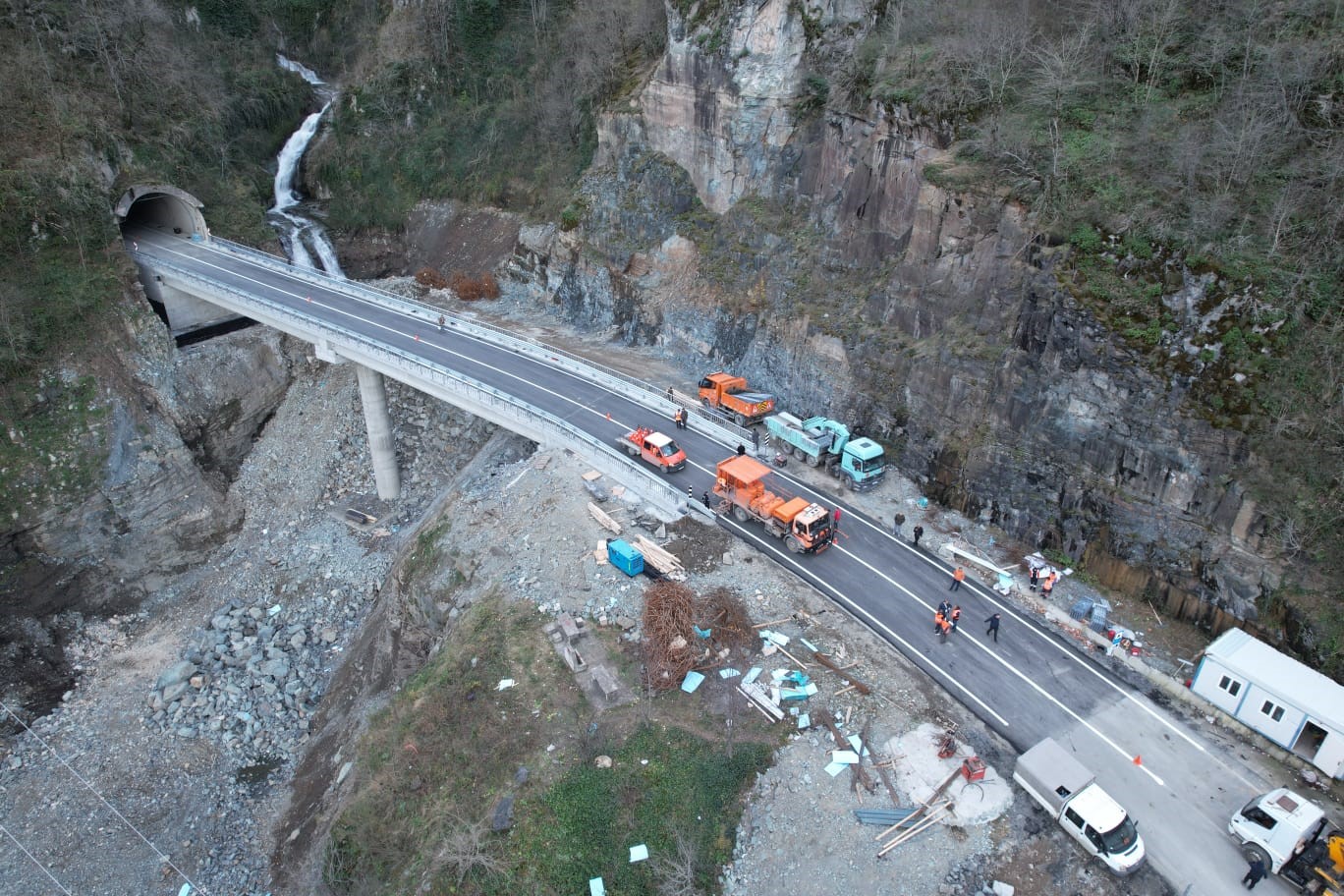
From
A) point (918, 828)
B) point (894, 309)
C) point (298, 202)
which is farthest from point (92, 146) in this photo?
point (918, 828)

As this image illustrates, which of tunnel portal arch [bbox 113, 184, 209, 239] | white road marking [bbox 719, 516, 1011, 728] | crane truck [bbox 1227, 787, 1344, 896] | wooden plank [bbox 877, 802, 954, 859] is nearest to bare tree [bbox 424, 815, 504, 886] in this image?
wooden plank [bbox 877, 802, 954, 859]

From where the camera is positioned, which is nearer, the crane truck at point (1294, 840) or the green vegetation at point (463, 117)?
the crane truck at point (1294, 840)

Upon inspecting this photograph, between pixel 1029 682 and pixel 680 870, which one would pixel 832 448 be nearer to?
pixel 1029 682

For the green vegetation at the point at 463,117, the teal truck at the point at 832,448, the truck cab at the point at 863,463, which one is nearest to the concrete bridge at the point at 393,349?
the teal truck at the point at 832,448

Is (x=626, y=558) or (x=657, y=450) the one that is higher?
(x=657, y=450)

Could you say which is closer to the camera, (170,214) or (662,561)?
(662,561)

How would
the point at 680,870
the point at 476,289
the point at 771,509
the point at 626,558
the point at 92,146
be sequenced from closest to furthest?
the point at 680,870 < the point at 626,558 < the point at 771,509 < the point at 92,146 < the point at 476,289

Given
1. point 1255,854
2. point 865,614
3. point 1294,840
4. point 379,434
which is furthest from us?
point 379,434

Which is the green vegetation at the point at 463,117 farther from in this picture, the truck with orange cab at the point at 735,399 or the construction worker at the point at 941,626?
the construction worker at the point at 941,626
